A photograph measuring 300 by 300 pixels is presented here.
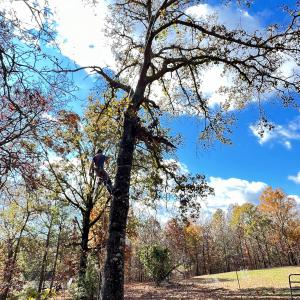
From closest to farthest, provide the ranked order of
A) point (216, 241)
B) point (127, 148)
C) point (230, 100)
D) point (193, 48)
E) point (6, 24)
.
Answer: point (6, 24)
point (127, 148)
point (193, 48)
point (230, 100)
point (216, 241)

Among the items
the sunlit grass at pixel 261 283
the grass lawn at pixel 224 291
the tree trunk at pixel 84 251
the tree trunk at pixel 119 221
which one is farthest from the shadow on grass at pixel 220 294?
the tree trunk at pixel 119 221

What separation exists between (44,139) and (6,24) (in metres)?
2.93

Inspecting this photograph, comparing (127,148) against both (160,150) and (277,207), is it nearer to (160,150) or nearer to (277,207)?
(160,150)

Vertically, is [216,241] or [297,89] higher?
[216,241]

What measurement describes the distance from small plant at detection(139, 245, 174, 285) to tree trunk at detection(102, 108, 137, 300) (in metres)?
23.0

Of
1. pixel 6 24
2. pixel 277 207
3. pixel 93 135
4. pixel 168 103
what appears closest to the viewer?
pixel 6 24

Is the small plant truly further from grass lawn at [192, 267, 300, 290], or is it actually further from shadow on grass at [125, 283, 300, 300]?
shadow on grass at [125, 283, 300, 300]

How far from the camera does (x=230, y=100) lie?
9.40 m

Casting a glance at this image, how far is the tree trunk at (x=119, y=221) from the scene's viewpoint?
18.1 ft

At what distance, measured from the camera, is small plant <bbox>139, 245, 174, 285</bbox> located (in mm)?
27750

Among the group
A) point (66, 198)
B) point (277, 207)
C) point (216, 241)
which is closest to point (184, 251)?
point (216, 241)

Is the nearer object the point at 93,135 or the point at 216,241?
the point at 93,135

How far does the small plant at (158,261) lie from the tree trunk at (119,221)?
2300 centimetres

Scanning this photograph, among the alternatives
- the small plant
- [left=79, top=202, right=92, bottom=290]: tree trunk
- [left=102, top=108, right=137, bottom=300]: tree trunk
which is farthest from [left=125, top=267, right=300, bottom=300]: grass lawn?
[left=102, top=108, right=137, bottom=300]: tree trunk
